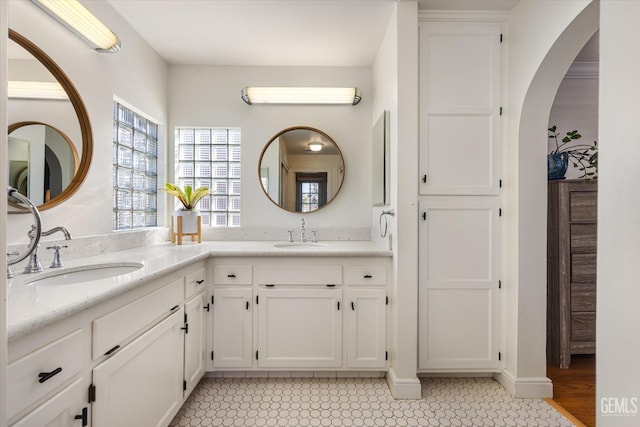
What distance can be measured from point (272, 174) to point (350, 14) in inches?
53.6

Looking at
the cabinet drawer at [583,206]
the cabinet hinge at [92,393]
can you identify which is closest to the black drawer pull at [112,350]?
the cabinet hinge at [92,393]

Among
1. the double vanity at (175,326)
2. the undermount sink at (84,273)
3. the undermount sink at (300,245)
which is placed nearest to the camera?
the double vanity at (175,326)

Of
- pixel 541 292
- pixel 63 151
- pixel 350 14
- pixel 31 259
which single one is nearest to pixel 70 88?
pixel 63 151

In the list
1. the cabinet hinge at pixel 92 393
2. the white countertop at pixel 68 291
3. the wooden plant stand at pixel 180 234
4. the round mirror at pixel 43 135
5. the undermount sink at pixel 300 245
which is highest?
the round mirror at pixel 43 135

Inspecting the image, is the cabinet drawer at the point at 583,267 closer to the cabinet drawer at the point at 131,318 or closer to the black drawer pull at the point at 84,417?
the cabinet drawer at the point at 131,318

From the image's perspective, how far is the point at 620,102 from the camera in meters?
1.15

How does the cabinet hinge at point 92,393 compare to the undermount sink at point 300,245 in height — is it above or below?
below

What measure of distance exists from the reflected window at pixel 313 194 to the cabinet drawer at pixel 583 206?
1.89 m

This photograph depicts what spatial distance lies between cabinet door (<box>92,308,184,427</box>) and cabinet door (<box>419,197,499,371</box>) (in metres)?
1.48

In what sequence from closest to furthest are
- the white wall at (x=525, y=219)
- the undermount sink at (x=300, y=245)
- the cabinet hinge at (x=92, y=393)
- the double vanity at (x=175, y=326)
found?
the double vanity at (x=175, y=326), the cabinet hinge at (x=92, y=393), the white wall at (x=525, y=219), the undermount sink at (x=300, y=245)

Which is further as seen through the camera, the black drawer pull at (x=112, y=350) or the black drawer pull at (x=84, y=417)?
the black drawer pull at (x=112, y=350)

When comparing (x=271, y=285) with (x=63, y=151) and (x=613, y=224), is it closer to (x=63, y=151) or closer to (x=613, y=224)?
(x=63, y=151)

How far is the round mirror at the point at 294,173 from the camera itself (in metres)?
2.78

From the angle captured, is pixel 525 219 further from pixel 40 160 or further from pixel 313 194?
pixel 40 160
